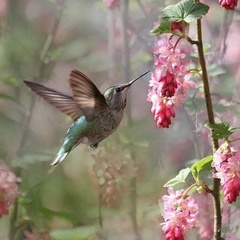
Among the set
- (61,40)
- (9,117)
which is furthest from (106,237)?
(61,40)

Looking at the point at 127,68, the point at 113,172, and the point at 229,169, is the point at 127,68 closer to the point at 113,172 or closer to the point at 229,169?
the point at 113,172

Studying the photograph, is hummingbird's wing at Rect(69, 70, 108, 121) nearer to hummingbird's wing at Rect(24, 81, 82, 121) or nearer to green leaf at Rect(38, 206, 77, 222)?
hummingbird's wing at Rect(24, 81, 82, 121)

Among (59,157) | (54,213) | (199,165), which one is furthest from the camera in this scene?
(54,213)

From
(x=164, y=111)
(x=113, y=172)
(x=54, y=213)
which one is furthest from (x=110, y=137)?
(x=164, y=111)

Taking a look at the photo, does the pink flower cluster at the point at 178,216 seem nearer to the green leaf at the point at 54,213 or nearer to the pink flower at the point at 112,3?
the green leaf at the point at 54,213

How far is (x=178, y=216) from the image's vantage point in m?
1.21

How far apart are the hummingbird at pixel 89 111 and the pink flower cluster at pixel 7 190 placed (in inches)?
6.1

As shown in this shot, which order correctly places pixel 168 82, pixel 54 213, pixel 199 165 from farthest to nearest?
1. pixel 54 213
2. pixel 199 165
3. pixel 168 82

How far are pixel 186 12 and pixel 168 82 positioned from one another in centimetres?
13

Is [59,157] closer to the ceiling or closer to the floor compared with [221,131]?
closer to the ceiling

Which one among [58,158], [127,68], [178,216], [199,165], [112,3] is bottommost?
[178,216]

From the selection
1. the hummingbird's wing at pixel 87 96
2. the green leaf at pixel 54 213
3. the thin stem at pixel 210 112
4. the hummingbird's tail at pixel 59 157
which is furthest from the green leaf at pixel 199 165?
the green leaf at pixel 54 213

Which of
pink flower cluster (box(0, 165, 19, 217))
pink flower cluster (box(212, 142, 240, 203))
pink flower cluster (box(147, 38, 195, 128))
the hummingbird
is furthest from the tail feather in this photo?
pink flower cluster (box(212, 142, 240, 203))

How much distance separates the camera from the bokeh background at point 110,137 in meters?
1.66
